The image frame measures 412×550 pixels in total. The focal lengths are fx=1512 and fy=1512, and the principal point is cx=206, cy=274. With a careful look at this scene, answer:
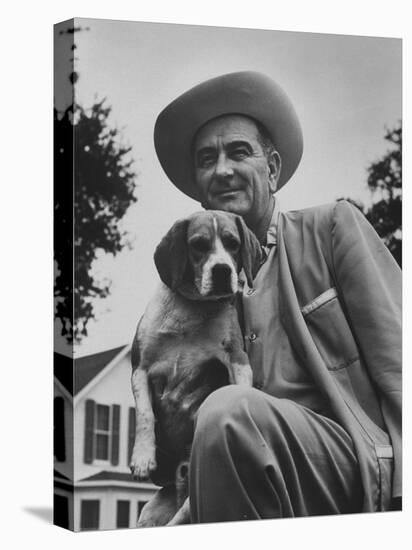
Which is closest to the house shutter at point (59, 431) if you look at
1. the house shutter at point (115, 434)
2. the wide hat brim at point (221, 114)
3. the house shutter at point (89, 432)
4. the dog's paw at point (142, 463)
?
the house shutter at point (89, 432)

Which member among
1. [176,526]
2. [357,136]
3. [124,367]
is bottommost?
[176,526]

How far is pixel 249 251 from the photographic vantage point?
10.4 m

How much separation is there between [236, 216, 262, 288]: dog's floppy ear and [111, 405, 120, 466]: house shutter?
50.9 inches

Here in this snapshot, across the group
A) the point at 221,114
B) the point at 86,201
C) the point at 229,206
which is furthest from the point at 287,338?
the point at 86,201

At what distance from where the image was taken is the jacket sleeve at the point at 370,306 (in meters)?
10.7

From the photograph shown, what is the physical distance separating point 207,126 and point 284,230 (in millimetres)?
923

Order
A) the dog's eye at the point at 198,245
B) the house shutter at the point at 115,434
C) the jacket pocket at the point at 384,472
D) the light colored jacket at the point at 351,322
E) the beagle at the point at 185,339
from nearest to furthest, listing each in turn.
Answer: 1. the house shutter at the point at 115,434
2. the beagle at the point at 185,339
3. the dog's eye at the point at 198,245
4. the light colored jacket at the point at 351,322
5. the jacket pocket at the point at 384,472

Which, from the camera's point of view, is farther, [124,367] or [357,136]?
[357,136]

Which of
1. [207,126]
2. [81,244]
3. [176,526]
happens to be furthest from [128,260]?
[176,526]

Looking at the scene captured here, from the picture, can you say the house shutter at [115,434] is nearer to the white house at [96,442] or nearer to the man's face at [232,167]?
the white house at [96,442]

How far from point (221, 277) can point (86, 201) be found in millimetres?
1081

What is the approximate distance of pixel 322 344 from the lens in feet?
34.7

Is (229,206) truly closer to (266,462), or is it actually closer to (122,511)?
(266,462)

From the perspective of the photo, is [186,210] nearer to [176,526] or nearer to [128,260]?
[128,260]
